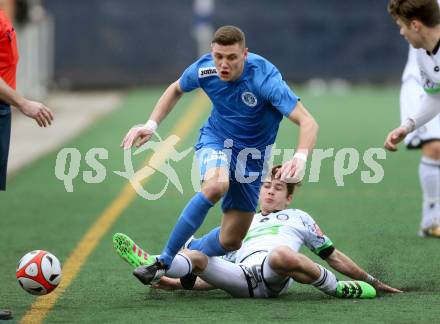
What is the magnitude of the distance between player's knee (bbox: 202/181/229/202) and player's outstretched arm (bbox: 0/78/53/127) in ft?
3.47

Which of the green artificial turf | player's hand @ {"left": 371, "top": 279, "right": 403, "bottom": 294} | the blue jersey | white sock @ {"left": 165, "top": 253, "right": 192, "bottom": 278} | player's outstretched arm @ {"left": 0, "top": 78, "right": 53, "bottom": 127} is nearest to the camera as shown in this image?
player's outstretched arm @ {"left": 0, "top": 78, "right": 53, "bottom": 127}

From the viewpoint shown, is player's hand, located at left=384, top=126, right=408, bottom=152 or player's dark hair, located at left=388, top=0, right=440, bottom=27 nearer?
player's dark hair, located at left=388, top=0, right=440, bottom=27

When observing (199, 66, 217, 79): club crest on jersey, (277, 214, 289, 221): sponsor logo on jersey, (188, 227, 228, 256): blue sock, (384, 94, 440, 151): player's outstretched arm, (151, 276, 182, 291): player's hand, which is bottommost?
(151, 276, 182, 291): player's hand

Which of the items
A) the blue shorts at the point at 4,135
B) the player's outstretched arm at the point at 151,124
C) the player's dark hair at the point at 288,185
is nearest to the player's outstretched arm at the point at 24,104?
the blue shorts at the point at 4,135

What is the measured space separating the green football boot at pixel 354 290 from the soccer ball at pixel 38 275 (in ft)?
5.82

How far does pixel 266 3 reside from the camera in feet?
100

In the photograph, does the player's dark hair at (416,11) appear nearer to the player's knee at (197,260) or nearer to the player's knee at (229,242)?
the player's knee at (229,242)

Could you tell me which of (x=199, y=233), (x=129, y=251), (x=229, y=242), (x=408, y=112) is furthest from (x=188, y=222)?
(x=408, y=112)

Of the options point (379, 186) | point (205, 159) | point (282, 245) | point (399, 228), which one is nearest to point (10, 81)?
point (205, 159)

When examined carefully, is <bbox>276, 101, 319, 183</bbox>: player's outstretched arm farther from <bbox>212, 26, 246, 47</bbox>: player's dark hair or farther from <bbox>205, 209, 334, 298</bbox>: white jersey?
<bbox>205, 209, 334, 298</bbox>: white jersey

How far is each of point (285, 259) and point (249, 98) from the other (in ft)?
3.53

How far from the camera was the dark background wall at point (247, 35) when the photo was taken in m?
29.9

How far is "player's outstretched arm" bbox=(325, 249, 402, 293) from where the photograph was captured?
24.2ft

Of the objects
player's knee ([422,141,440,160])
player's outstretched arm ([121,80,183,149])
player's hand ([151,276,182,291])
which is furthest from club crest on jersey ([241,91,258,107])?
player's knee ([422,141,440,160])
